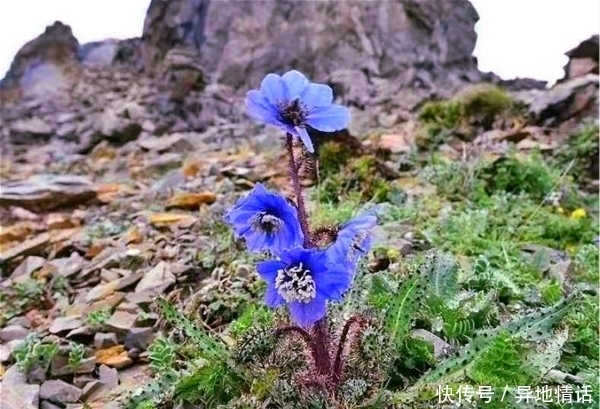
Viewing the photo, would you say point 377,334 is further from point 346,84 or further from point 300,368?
point 346,84

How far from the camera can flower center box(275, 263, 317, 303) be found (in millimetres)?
825

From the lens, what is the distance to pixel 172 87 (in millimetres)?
4230

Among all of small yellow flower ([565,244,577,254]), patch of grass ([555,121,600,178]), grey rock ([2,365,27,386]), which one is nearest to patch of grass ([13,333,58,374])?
grey rock ([2,365,27,386])

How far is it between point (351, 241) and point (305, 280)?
2.9 inches

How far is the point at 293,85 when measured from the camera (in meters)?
0.87

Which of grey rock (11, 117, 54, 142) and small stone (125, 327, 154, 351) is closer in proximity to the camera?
small stone (125, 327, 154, 351)

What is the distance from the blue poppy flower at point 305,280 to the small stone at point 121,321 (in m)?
0.64

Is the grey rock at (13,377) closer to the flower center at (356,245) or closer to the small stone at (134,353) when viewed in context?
the small stone at (134,353)

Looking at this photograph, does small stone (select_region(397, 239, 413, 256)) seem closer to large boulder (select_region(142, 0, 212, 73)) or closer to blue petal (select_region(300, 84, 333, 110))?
blue petal (select_region(300, 84, 333, 110))

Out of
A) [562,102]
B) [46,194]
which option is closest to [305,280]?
[46,194]

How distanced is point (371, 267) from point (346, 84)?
8.72 feet

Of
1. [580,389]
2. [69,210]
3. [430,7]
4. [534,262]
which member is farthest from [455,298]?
[430,7]

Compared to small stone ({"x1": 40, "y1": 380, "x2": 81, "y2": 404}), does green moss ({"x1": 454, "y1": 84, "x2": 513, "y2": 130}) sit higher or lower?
higher

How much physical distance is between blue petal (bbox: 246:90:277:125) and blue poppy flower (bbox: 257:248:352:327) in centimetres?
15
